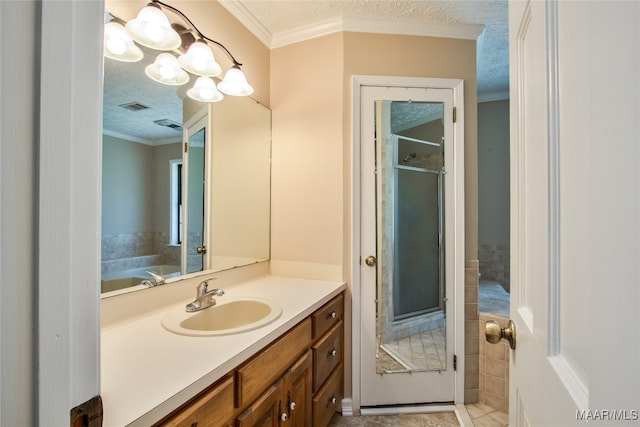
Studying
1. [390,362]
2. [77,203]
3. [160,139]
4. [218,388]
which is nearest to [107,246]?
[160,139]

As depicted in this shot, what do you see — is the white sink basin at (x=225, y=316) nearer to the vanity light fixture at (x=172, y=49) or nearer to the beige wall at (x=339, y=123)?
the beige wall at (x=339, y=123)

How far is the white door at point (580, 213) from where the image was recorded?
285 mm

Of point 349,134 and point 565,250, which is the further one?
point 349,134

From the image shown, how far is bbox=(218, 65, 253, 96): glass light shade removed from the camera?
4.97 ft

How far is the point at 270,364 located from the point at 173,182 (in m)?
0.93

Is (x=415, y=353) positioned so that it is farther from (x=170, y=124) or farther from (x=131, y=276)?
(x=170, y=124)

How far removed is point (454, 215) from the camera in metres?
1.79

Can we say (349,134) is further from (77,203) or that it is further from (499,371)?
(499,371)

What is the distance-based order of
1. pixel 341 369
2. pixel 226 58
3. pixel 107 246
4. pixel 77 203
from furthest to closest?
1. pixel 341 369
2. pixel 226 58
3. pixel 107 246
4. pixel 77 203

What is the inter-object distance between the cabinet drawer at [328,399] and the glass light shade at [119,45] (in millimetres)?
1711

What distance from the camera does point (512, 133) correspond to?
711 mm

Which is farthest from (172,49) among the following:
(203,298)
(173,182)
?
(203,298)

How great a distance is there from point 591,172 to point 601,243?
9 centimetres

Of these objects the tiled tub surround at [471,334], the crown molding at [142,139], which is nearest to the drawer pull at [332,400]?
the tiled tub surround at [471,334]
